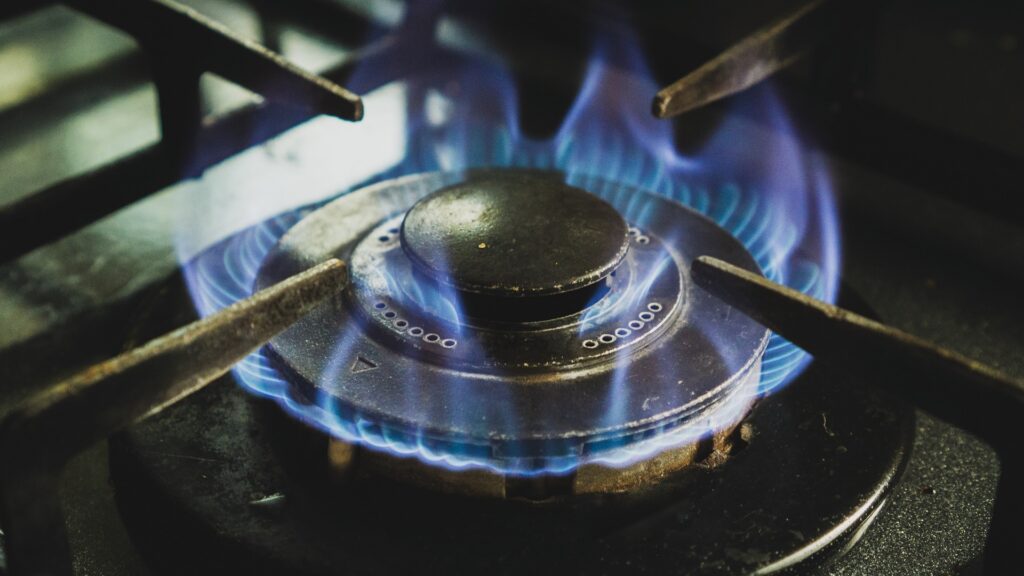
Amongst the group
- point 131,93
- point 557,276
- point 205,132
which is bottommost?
point 131,93

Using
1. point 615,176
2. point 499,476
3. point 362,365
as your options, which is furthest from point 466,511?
point 615,176

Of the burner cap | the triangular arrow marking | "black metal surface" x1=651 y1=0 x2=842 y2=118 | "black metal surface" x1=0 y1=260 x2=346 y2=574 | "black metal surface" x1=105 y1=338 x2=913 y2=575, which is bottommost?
"black metal surface" x1=105 y1=338 x2=913 y2=575

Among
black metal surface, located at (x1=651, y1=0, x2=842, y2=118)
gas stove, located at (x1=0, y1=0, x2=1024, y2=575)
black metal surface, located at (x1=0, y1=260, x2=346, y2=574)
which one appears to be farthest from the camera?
black metal surface, located at (x1=651, y1=0, x2=842, y2=118)

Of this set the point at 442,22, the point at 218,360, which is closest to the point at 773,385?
the point at 218,360

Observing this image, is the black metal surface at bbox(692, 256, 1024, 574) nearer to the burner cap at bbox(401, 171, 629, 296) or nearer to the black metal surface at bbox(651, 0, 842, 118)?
the burner cap at bbox(401, 171, 629, 296)

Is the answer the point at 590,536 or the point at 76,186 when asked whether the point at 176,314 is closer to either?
the point at 76,186

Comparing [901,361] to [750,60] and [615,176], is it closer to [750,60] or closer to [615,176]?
[750,60]

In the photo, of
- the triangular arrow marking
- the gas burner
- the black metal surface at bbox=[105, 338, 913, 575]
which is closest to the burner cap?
the gas burner

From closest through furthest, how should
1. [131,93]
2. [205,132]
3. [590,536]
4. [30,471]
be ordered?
[30,471] < [590,536] < [205,132] < [131,93]

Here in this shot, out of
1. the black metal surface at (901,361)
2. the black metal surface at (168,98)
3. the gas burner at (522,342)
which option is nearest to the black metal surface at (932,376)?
the black metal surface at (901,361)

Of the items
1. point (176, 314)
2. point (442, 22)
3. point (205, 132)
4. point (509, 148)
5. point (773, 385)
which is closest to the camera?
point (773, 385)
